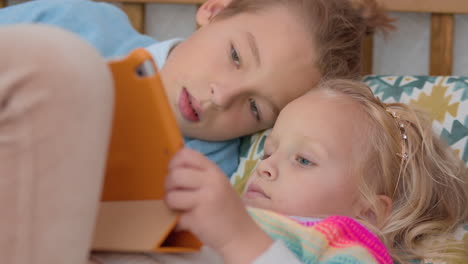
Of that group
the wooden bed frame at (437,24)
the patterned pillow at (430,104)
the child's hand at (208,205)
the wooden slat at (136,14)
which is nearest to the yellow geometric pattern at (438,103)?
the patterned pillow at (430,104)

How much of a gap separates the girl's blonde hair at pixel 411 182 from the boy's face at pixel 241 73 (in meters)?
0.12

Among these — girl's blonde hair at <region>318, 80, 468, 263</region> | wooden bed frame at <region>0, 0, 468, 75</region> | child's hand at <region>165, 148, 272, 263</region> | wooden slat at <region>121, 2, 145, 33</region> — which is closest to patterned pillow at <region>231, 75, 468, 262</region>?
girl's blonde hair at <region>318, 80, 468, 263</region>

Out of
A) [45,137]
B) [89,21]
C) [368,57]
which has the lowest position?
[368,57]

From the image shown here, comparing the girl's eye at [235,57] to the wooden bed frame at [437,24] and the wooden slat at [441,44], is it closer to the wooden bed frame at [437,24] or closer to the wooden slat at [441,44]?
the wooden bed frame at [437,24]

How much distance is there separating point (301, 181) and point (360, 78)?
0.49 meters

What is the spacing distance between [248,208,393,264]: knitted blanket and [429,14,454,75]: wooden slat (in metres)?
0.89

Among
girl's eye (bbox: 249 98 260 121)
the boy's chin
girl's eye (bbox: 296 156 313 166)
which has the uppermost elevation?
girl's eye (bbox: 296 156 313 166)

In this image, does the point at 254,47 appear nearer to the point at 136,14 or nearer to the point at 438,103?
the point at 438,103

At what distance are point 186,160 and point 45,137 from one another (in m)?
0.15

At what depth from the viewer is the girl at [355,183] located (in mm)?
754

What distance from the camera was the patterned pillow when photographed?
1.12 m

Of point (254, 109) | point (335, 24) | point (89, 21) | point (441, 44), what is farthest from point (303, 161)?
point (441, 44)

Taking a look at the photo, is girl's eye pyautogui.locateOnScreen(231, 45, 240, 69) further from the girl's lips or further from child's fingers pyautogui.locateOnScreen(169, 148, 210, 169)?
child's fingers pyautogui.locateOnScreen(169, 148, 210, 169)

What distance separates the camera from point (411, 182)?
941 mm
